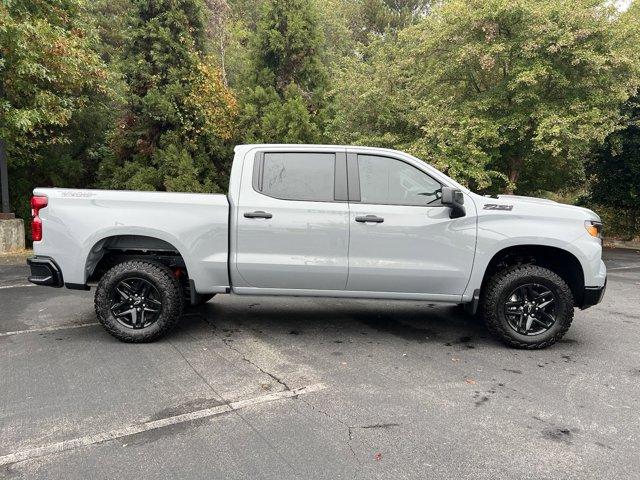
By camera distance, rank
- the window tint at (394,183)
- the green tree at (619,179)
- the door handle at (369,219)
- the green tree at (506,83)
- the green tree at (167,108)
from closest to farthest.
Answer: the door handle at (369,219) < the window tint at (394,183) < the green tree at (506,83) < the green tree at (619,179) < the green tree at (167,108)

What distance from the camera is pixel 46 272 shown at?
4.89 m

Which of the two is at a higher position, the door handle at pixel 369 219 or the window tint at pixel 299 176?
the window tint at pixel 299 176

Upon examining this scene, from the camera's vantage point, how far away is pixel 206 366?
4352 millimetres

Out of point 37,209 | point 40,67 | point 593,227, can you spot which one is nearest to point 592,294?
point 593,227

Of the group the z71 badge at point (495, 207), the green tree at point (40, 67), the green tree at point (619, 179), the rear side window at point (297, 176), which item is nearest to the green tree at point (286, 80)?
the green tree at point (40, 67)

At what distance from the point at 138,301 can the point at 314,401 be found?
2.19m

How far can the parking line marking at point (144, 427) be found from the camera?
116 inches

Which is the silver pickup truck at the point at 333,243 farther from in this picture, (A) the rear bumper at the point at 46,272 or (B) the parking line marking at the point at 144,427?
(B) the parking line marking at the point at 144,427

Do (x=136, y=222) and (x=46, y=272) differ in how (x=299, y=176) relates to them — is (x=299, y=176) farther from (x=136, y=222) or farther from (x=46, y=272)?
(x=46, y=272)

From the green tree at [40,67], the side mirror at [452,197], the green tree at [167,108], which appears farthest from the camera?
the green tree at [167,108]

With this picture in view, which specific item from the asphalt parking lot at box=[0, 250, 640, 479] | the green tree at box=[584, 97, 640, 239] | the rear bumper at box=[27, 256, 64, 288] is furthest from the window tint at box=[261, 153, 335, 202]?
the green tree at box=[584, 97, 640, 239]

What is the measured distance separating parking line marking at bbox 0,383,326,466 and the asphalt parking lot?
0.04ft

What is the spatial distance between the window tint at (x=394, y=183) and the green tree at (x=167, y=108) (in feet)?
41.5

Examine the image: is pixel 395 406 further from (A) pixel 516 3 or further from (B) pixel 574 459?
(A) pixel 516 3
